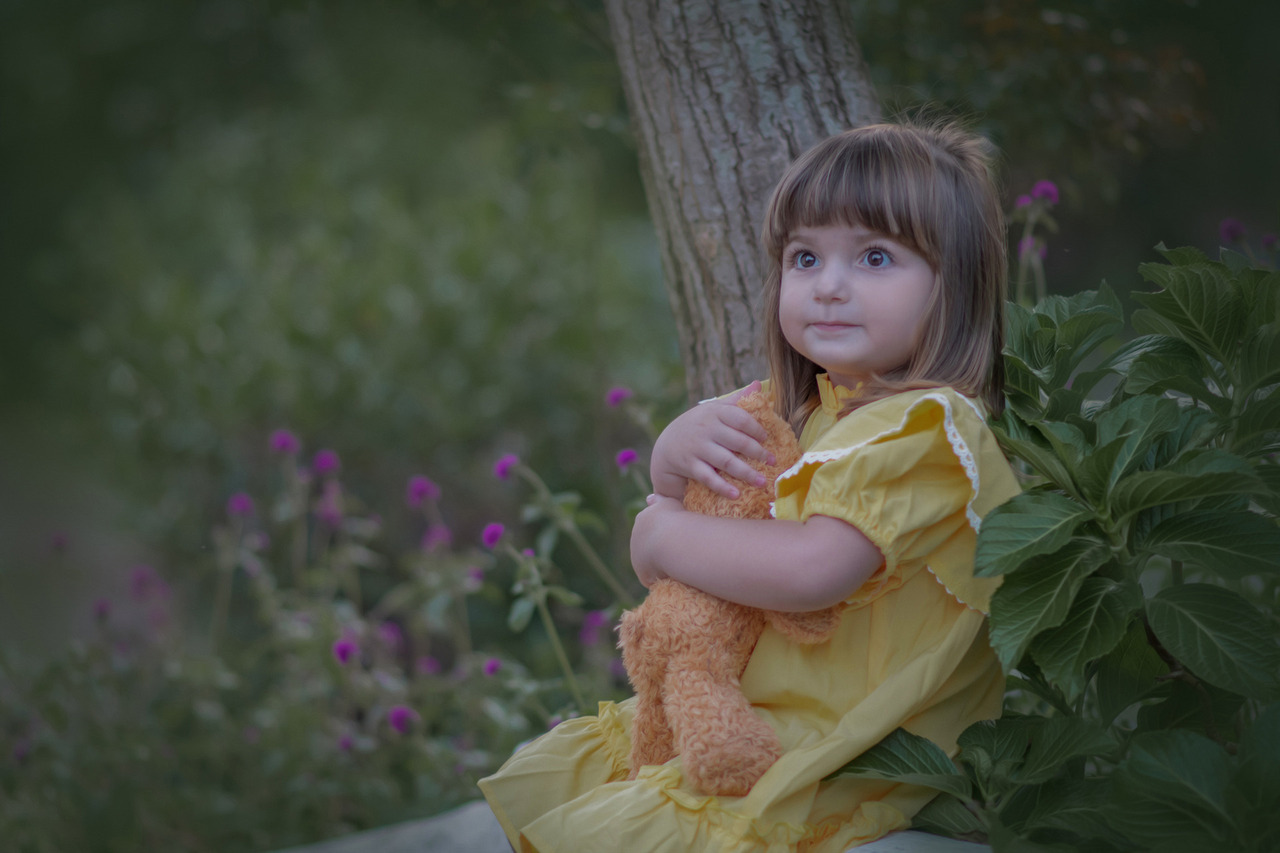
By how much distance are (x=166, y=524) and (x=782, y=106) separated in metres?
3.41

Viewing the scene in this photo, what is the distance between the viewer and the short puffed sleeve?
1213mm

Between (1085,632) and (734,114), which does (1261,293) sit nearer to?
(1085,632)

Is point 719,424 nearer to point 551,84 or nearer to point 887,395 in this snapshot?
point 887,395

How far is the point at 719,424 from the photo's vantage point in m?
1.40

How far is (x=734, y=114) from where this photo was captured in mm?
1926

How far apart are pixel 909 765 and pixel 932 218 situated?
2.23ft

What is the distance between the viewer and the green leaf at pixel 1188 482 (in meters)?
1.08

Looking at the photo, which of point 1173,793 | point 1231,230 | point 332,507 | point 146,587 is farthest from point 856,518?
point 146,587

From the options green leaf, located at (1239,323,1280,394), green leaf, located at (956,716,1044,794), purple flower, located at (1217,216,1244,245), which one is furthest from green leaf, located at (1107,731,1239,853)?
purple flower, located at (1217,216,1244,245)

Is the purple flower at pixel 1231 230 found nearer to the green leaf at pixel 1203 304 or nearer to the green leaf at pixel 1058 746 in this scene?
the green leaf at pixel 1203 304

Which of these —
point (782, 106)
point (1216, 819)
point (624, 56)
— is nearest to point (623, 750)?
point (1216, 819)

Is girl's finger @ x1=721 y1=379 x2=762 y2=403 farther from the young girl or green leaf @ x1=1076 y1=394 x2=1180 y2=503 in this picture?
green leaf @ x1=1076 y1=394 x2=1180 y2=503

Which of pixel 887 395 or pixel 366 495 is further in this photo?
pixel 366 495

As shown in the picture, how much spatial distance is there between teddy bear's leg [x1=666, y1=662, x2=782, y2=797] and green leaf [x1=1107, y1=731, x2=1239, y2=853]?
398 millimetres
